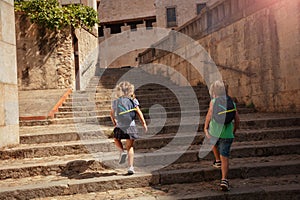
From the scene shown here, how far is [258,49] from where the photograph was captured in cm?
747

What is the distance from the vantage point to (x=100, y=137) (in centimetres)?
554

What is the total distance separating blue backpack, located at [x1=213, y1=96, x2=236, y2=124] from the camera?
3613 millimetres

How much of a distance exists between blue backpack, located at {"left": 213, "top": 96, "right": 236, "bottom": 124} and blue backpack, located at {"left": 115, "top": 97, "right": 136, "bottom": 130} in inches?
46.6

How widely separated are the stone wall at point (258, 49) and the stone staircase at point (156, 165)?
87 cm

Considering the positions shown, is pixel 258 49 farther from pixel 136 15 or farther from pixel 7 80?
pixel 136 15

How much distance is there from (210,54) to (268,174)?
6.22 m

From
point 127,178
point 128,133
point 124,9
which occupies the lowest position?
point 127,178

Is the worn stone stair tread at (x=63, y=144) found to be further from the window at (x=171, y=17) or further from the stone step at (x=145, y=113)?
the window at (x=171, y=17)

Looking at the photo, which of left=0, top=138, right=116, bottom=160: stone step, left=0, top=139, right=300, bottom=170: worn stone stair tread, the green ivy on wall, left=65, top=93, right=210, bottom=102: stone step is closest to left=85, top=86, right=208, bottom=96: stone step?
left=65, top=93, right=210, bottom=102: stone step

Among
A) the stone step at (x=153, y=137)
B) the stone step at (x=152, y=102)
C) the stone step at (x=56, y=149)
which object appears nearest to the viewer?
the stone step at (x=56, y=149)

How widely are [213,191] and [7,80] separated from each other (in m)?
4.07

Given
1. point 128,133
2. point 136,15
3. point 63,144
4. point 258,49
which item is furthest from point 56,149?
point 136,15

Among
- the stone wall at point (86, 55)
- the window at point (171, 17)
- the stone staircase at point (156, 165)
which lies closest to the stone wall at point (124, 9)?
the window at point (171, 17)

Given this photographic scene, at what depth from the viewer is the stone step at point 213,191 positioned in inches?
139
